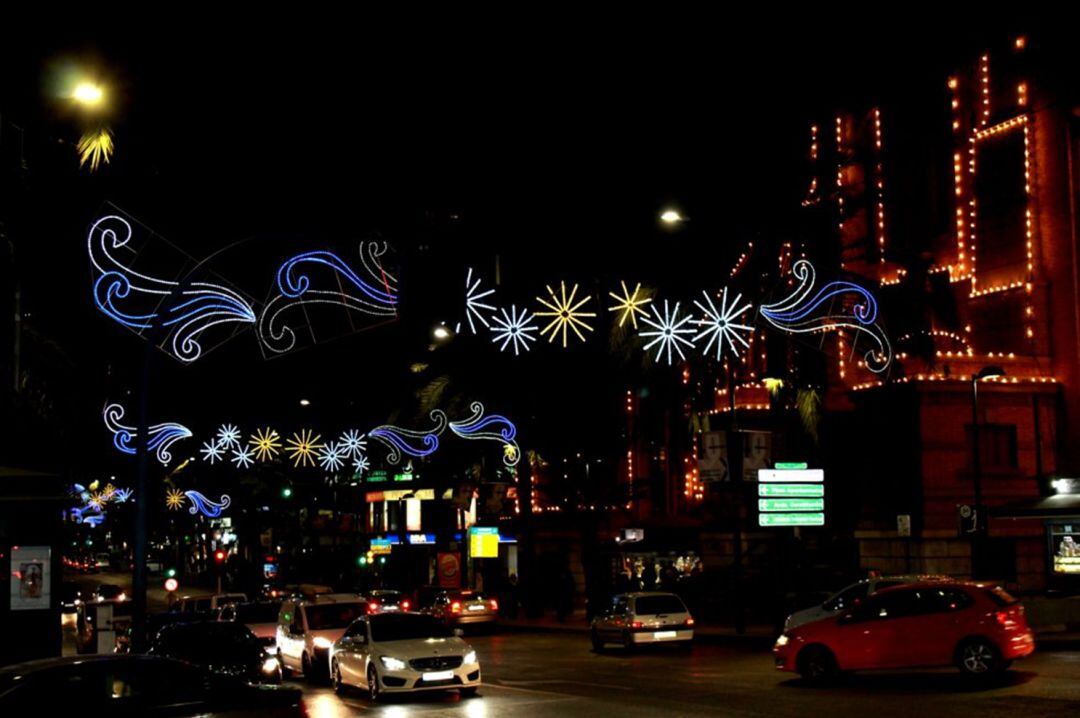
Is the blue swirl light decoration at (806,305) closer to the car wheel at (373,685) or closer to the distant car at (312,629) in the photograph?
the distant car at (312,629)

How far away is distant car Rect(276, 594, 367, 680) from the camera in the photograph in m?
27.3

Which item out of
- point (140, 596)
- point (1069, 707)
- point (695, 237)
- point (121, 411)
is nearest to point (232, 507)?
point (695, 237)

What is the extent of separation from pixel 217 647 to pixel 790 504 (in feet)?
68.0

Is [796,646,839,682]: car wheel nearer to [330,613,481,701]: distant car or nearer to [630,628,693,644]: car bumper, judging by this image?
[330,613,481,701]: distant car

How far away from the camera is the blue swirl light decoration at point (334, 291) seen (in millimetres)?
20391

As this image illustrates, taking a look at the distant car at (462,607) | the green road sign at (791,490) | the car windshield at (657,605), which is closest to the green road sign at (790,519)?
the green road sign at (791,490)

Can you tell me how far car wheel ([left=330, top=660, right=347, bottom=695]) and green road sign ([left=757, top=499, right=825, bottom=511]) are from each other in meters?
15.7

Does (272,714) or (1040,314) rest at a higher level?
(1040,314)

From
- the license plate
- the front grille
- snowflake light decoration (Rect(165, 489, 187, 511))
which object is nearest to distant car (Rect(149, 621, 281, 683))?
the front grille

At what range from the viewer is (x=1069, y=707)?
17.3m

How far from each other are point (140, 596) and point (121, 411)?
9.41 m

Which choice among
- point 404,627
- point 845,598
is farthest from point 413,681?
point 845,598

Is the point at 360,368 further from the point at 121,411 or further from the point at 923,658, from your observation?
the point at 923,658

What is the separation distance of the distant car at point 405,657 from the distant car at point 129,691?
1106cm
